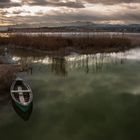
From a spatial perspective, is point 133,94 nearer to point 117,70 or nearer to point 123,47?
point 117,70

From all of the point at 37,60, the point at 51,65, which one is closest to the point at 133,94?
the point at 51,65

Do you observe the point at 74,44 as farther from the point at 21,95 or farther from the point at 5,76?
the point at 21,95

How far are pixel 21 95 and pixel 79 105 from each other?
5170mm

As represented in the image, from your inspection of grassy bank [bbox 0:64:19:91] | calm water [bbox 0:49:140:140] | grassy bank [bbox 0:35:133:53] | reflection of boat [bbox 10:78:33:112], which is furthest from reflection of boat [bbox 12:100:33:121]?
grassy bank [bbox 0:35:133:53]

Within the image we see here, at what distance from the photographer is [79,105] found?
26.2m

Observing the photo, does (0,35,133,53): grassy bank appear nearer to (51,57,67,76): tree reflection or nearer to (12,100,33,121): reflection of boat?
(51,57,67,76): tree reflection

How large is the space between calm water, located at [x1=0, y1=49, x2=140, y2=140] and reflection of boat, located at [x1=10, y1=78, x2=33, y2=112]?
78cm

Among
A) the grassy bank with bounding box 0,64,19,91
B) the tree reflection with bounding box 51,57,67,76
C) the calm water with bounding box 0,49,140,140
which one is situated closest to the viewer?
the calm water with bounding box 0,49,140,140

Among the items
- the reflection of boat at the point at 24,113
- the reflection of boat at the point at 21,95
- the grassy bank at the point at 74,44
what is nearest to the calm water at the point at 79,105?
the reflection of boat at the point at 24,113

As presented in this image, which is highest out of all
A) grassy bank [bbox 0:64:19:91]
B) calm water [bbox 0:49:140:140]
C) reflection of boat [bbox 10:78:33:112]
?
grassy bank [bbox 0:64:19:91]

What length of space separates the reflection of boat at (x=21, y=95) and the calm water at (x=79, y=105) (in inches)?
30.5

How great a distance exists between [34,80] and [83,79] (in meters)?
5.66

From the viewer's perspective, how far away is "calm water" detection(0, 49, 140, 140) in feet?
68.1

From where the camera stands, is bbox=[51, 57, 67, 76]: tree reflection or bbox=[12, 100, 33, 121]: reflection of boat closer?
bbox=[12, 100, 33, 121]: reflection of boat
